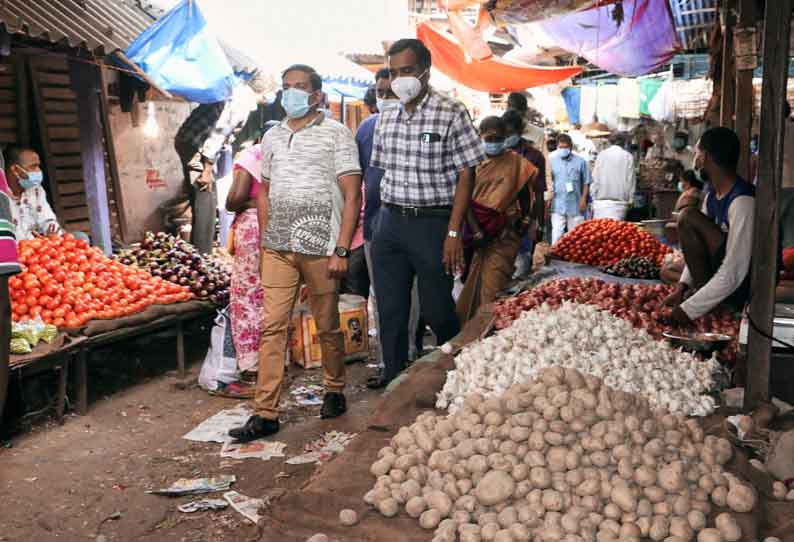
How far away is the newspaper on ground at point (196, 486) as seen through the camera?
4.37 metres

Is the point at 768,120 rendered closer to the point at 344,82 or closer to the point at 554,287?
the point at 554,287

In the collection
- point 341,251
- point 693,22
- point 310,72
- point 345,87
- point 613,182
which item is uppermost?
point 693,22

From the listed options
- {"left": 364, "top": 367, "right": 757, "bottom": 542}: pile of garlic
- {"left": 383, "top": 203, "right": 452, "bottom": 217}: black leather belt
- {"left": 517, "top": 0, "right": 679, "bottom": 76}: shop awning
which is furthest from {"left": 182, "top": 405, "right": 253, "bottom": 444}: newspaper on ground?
{"left": 517, "top": 0, "right": 679, "bottom": 76}: shop awning

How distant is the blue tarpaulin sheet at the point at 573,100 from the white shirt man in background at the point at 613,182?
4012 millimetres

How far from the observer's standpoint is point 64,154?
908cm

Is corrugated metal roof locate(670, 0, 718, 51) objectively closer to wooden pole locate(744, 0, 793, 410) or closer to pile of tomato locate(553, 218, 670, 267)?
pile of tomato locate(553, 218, 670, 267)

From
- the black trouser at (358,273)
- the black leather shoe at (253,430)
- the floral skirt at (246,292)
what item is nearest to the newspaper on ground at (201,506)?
the black leather shoe at (253,430)

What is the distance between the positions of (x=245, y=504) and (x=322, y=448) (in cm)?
97

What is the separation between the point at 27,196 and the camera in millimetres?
7207

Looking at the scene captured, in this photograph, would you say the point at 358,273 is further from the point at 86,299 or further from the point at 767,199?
the point at 767,199

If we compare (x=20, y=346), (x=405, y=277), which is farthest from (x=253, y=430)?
(x=20, y=346)

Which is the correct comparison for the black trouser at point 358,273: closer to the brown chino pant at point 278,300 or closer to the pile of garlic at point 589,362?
the brown chino pant at point 278,300

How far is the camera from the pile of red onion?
4.78 m

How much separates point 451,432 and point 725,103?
6013mm
